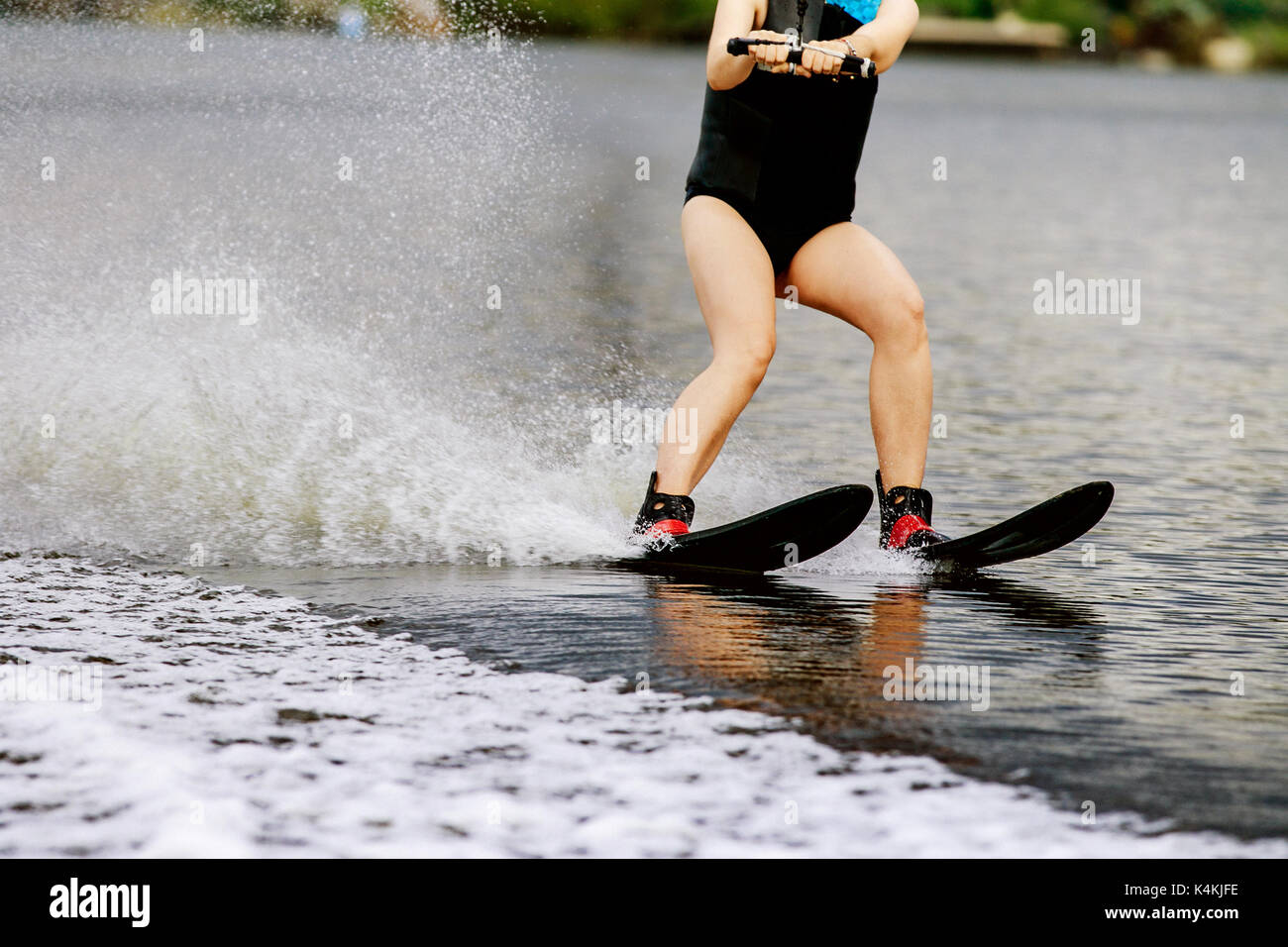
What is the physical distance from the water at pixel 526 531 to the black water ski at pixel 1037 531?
0.15m

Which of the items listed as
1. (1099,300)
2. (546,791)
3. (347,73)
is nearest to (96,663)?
(546,791)

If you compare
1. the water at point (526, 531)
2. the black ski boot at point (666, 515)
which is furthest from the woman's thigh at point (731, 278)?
the water at point (526, 531)

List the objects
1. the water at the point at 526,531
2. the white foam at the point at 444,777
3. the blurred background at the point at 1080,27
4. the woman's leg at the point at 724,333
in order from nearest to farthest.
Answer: the white foam at the point at 444,777 → the water at the point at 526,531 → the woman's leg at the point at 724,333 → the blurred background at the point at 1080,27

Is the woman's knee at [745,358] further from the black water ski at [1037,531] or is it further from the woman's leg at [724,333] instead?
the black water ski at [1037,531]

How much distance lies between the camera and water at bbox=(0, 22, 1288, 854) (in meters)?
3.32

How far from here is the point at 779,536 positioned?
5.36 metres

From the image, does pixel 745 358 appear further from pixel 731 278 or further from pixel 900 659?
pixel 900 659

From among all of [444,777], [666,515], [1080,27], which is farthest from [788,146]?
[1080,27]

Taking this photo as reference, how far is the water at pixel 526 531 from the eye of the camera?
3.32 meters

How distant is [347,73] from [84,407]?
14.3 meters

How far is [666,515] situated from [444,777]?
7.27 feet

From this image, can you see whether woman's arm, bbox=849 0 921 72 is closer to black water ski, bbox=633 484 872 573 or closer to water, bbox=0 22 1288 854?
black water ski, bbox=633 484 872 573

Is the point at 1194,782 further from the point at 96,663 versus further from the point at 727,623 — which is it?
the point at 96,663

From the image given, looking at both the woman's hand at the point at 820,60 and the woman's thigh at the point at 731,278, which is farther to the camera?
the woman's thigh at the point at 731,278
